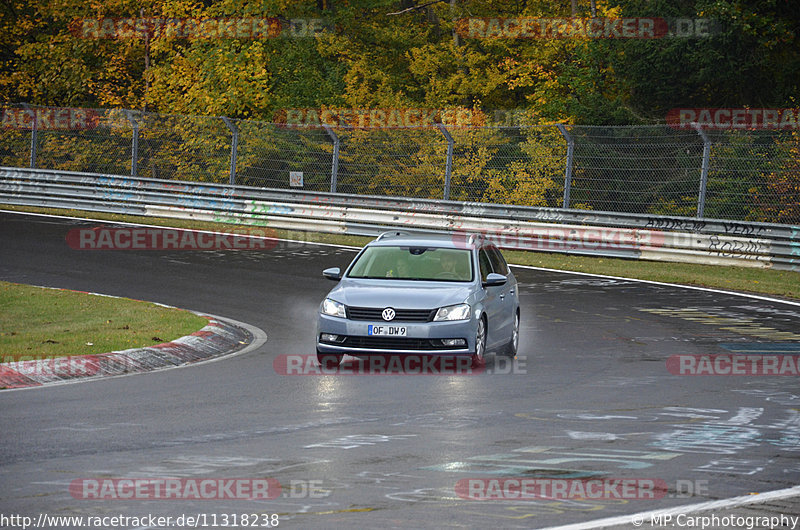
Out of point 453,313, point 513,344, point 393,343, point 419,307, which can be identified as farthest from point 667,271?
point 393,343

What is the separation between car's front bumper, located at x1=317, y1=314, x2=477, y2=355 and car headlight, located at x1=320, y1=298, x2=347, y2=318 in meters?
0.09

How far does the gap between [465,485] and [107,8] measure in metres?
40.0

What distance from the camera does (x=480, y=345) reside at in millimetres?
13086

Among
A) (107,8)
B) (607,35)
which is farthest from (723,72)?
(107,8)

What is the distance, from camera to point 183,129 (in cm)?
3228

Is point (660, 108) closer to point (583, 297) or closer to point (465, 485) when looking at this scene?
point (583, 297)

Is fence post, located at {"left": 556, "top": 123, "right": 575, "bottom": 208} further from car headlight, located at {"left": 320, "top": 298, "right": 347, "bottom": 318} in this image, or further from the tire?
car headlight, located at {"left": 320, "top": 298, "right": 347, "bottom": 318}

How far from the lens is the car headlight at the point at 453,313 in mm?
12781

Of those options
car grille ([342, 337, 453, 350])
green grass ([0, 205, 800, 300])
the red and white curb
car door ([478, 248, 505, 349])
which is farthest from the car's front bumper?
green grass ([0, 205, 800, 300])

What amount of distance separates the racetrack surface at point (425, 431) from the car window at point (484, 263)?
3.49 feet

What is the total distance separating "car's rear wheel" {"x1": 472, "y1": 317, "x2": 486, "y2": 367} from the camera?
510 inches

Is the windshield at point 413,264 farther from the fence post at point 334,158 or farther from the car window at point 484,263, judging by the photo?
the fence post at point 334,158

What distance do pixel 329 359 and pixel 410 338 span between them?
123cm

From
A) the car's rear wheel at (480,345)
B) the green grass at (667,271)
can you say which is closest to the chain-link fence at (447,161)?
the green grass at (667,271)
